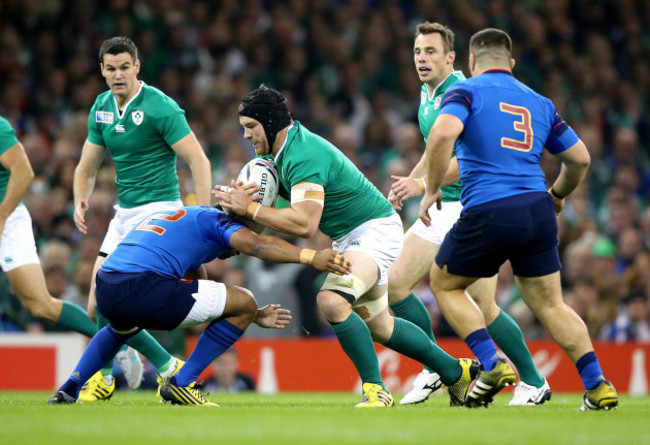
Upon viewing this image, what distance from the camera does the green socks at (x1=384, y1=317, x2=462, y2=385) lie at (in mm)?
6988

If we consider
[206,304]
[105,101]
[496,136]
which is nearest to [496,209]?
[496,136]

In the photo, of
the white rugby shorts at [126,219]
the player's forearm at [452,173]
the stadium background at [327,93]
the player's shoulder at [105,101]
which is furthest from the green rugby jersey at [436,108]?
the stadium background at [327,93]

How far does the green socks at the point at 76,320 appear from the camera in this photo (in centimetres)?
831

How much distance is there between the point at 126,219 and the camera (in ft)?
26.6

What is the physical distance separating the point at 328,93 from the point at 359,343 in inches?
337

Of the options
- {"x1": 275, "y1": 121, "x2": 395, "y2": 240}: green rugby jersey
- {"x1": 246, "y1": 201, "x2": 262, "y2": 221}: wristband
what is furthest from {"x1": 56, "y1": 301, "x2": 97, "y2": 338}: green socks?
{"x1": 246, "y1": 201, "x2": 262, "y2": 221}: wristband

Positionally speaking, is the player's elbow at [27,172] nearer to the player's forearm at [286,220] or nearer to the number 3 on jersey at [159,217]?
the number 3 on jersey at [159,217]

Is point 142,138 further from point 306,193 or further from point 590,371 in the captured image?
point 590,371

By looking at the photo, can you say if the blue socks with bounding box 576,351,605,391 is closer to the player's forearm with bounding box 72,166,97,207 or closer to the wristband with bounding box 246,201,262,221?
the wristband with bounding box 246,201,262,221

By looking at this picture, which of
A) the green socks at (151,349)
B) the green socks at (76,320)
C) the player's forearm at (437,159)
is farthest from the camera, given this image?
the green socks at (76,320)

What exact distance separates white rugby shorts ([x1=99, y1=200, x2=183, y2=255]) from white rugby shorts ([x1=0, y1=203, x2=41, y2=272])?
613 millimetres

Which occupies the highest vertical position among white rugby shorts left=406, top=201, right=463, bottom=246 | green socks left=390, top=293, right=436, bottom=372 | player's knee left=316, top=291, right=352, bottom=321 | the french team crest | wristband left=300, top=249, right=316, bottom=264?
the french team crest

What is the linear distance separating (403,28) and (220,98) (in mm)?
3817

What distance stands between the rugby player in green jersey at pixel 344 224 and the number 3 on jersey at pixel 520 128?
49.1 inches
